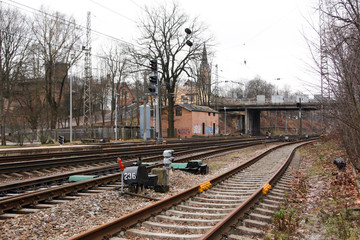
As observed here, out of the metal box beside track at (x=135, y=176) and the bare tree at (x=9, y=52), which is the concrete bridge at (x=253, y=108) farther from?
the metal box beside track at (x=135, y=176)

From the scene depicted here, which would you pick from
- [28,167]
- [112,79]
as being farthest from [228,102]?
[28,167]

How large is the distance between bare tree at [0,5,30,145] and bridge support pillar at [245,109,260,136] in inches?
1736

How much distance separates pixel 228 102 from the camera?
72000 mm

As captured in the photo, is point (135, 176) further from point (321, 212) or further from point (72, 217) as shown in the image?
point (321, 212)

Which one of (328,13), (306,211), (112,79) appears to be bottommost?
(306,211)

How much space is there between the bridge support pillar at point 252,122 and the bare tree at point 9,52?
4409cm

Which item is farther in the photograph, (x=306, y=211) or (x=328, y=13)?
(x=328, y=13)

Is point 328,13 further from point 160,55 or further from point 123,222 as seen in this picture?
point 160,55

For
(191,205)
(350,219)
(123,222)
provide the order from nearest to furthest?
(123,222) → (350,219) → (191,205)

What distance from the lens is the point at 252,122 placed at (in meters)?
73.8

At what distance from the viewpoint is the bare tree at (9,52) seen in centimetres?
3347

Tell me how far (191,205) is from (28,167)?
323 inches

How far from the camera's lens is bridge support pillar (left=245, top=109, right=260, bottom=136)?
6800cm

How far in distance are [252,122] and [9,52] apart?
52.6 meters
